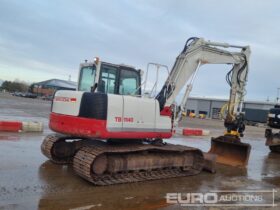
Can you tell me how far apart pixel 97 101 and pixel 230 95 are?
219 inches

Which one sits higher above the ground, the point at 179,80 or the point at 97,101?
the point at 179,80

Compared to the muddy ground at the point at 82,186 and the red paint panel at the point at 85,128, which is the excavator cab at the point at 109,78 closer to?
the red paint panel at the point at 85,128

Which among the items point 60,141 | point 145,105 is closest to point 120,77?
point 145,105

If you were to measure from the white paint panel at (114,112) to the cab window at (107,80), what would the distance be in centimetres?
65

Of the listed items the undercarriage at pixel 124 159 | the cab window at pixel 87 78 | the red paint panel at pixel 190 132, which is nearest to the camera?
the undercarriage at pixel 124 159

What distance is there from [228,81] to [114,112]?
5272 mm

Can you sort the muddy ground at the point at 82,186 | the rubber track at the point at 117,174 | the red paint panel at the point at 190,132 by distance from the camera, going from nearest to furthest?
the muddy ground at the point at 82,186
the rubber track at the point at 117,174
the red paint panel at the point at 190,132

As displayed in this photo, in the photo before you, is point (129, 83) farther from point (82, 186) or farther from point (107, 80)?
point (82, 186)

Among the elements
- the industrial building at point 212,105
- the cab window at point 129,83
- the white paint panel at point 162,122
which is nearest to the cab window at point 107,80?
the cab window at point 129,83

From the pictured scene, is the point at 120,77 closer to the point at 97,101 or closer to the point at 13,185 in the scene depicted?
the point at 97,101

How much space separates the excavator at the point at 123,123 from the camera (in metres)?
8.26

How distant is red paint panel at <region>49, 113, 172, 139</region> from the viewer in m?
8.20

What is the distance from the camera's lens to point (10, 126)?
15.9 m

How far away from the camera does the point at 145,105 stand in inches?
358
